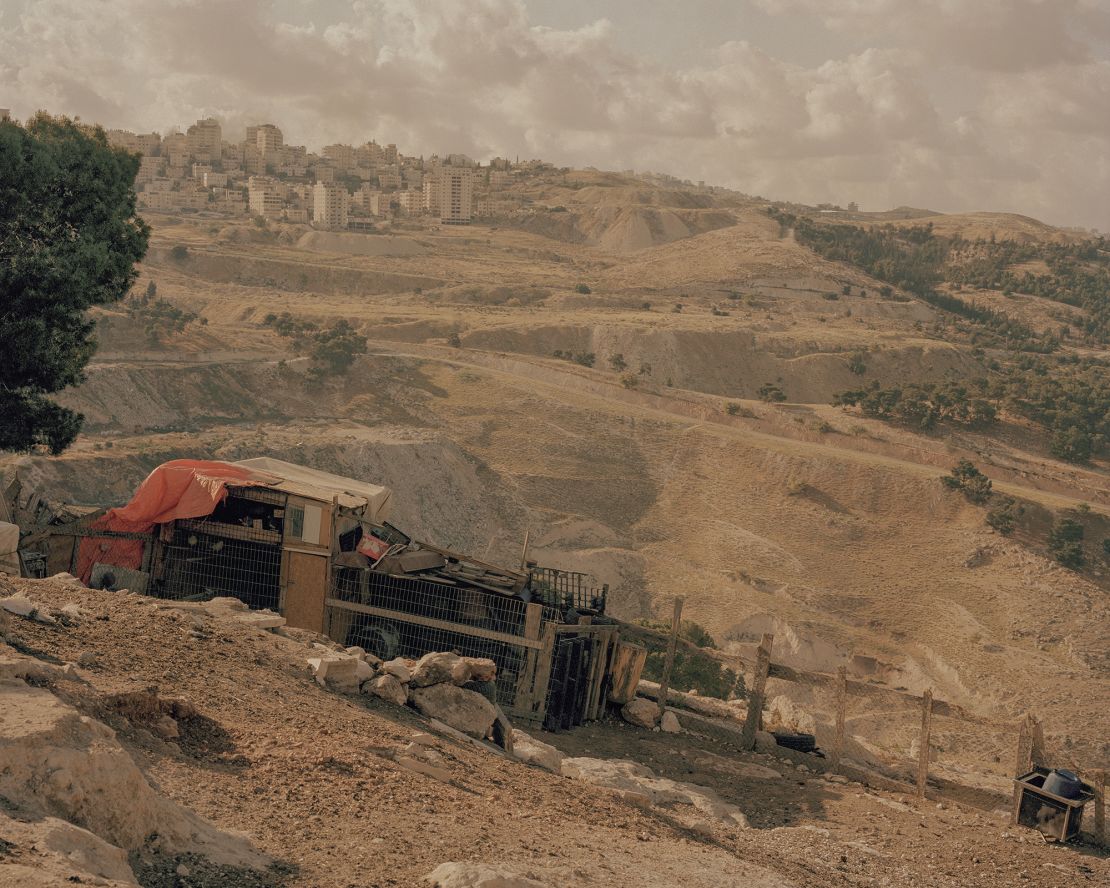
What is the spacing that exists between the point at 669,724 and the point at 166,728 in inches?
293

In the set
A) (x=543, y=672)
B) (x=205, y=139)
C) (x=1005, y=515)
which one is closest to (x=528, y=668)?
(x=543, y=672)

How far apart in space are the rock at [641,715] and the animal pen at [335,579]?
0.15m

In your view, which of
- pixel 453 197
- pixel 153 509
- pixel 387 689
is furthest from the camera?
pixel 453 197

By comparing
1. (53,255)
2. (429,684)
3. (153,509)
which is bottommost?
(429,684)

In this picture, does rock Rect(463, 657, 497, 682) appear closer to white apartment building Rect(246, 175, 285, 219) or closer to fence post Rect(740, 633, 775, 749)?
fence post Rect(740, 633, 775, 749)

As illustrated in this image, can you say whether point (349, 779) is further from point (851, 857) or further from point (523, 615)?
point (523, 615)

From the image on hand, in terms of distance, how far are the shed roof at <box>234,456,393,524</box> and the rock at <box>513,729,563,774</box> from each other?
3889mm

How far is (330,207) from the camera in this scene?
4136 inches

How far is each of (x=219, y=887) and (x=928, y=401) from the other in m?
55.3

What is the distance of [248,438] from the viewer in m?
44.1

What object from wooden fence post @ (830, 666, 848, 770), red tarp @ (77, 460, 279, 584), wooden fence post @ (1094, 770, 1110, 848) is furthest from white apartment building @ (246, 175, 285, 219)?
wooden fence post @ (1094, 770, 1110, 848)

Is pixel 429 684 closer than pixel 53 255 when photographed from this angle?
Yes

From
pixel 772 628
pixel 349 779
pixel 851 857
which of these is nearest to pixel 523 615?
pixel 851 857

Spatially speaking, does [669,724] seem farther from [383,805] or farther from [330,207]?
[330,207]
